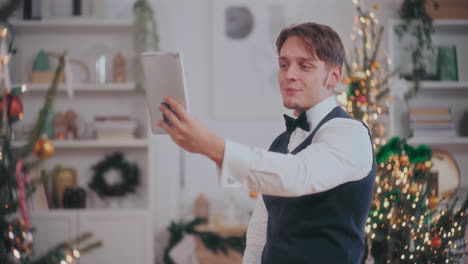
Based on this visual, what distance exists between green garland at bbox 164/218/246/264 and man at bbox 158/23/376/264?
7.80 ft

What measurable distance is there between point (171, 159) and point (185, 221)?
1.52ft

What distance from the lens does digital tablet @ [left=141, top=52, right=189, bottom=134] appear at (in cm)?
110

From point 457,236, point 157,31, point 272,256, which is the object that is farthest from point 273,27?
point 272,256

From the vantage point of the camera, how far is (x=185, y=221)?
13.9ft

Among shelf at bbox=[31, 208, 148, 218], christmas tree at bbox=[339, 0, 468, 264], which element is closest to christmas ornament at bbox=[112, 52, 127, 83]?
shelf at bbox=[31, 208, 148, 218]

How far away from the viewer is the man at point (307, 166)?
3.45 ft

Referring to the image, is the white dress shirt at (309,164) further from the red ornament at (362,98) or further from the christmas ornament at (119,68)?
the christmas ornament at (119,68)

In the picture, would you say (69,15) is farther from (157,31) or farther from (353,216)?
(353,216)

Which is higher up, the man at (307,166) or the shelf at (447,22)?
the shelf at (447,22)

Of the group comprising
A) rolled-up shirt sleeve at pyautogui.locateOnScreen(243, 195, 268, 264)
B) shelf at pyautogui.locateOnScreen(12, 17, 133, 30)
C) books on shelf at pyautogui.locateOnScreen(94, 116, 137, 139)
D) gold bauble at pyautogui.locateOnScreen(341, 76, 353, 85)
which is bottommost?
books on shelf at pyautogui.locateOnScreen(94, 116, 137, 139)

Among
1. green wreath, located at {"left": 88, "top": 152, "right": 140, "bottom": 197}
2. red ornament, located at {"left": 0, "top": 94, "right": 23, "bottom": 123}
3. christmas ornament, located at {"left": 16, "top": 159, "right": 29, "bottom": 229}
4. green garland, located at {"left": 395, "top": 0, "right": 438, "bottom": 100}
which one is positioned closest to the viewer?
christmas ornament, located at {"left": 16, "top": 159, "right": 29, "bottom": 229}

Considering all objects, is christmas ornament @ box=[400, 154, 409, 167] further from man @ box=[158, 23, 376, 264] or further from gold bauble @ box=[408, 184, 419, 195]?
man @ box=[158, 23, 376, 264]

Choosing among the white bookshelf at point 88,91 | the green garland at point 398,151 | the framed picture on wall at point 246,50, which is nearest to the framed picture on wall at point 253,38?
the framed picture on wall at point 246,50

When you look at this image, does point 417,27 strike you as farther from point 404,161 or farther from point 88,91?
point 88,91
